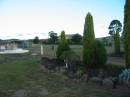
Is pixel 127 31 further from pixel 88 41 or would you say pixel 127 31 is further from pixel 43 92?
pixel 43 92

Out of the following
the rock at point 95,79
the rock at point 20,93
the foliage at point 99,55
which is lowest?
the rock at point 20,93

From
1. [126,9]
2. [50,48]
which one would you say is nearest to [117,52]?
[50,48]

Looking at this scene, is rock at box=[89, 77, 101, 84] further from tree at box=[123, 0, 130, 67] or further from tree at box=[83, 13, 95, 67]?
tree at box=[83, 13, 95, 67]

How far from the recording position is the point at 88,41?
55.8 ft

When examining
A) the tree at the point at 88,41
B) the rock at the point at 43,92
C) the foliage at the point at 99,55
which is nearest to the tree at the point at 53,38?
the tree at the point at 88,41

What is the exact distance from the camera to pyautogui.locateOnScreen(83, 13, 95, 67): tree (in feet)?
51.3

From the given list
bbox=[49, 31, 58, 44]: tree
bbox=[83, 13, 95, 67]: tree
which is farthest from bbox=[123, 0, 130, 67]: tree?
bbox=[49, 31, 58, 44]: tree

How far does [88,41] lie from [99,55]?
84.5 inches

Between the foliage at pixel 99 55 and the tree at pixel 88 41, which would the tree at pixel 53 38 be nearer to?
the tree at pixel 88 41

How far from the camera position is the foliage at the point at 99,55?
15.1m

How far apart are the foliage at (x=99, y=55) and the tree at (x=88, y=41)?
10.9 inches

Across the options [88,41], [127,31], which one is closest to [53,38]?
[88,41]

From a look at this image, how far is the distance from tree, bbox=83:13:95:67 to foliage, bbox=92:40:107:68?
277 mm

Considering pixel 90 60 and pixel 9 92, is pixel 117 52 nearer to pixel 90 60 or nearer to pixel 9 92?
pixel 90 60
